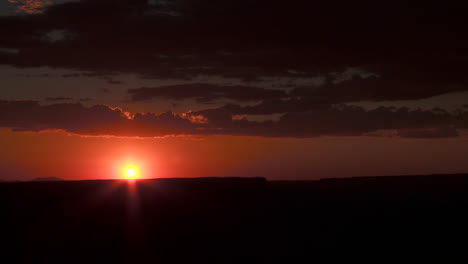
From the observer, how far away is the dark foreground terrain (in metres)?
25.7

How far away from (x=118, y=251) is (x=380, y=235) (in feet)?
65.2

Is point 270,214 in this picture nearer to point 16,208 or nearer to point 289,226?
point 289,226

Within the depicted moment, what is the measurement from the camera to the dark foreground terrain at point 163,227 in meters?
25.7

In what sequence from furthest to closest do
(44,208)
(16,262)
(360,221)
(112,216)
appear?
1. (360,221)
2. (112,216)
3. (44,208)
4. (16,262)

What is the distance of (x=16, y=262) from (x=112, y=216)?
666cm

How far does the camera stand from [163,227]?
98.8 feet

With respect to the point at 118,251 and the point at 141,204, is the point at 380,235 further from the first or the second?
the point at 118,251

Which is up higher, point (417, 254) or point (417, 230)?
point (417, 230)

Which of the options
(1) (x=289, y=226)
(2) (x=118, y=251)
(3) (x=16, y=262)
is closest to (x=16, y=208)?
(3) (x=16, y=262)

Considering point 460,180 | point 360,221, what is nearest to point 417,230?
point 360,221

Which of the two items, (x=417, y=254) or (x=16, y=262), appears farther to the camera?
(x=417, y=254)

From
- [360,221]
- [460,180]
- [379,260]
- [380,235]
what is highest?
[460,180]

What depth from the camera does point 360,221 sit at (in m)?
48.3

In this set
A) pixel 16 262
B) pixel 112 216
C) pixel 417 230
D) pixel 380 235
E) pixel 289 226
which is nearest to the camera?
pixel 16 262
